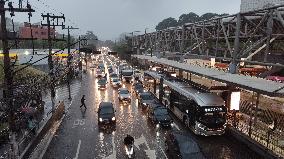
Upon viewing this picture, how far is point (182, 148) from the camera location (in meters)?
19.4

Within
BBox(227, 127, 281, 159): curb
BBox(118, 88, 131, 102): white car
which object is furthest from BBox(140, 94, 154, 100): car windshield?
BBox(227, 127, 281, 159): curb

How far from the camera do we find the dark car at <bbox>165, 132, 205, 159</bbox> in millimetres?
18828

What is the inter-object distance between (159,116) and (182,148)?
10.0 meters

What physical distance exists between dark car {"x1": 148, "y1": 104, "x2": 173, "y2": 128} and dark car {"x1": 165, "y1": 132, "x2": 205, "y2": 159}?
266 inches

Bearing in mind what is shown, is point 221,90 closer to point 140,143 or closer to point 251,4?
point 140,143

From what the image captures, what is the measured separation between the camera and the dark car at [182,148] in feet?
61.8

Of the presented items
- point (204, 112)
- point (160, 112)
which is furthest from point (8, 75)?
point (160, 112)

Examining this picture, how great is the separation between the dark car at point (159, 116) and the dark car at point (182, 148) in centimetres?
675

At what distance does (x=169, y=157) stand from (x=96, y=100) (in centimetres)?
2416

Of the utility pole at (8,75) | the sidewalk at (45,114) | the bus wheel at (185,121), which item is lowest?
the sidewalk at (45,114)

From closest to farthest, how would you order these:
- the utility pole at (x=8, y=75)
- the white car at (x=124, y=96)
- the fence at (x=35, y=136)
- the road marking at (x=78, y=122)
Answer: the utility pole at (x=8, y=75), the fence at (x=35, y=136), the road marking at (x=78, y=122), the white car at (x=124, y=96)

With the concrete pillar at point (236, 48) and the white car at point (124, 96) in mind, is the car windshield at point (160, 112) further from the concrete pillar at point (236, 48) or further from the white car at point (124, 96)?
the white car at point (124, 96)

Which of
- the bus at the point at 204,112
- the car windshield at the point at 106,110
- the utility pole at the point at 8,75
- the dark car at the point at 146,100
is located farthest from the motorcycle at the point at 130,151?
the dark car at the point at 146,100

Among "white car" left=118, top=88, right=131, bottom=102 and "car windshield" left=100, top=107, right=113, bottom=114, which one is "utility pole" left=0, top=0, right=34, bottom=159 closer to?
"car windshield" left=100, top=107, right=113, bottom=114
